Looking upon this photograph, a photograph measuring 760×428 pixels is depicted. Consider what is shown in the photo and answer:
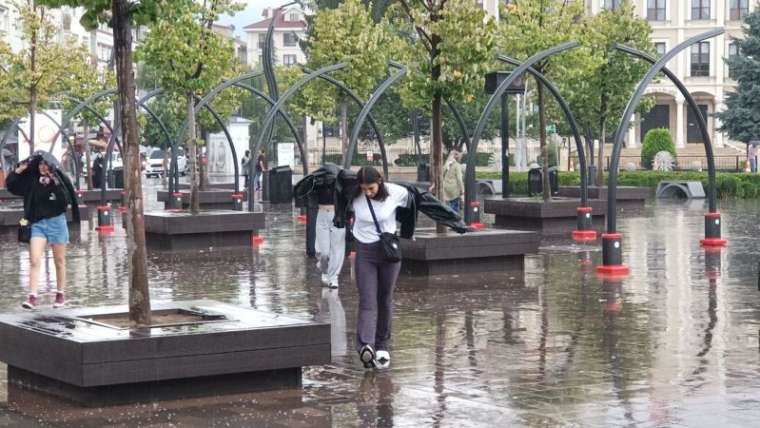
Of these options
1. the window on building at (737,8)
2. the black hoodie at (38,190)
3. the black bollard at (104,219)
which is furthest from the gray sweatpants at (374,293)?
the window on building at (737,8)

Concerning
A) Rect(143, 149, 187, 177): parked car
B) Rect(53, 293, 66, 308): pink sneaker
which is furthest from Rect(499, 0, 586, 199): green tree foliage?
Rect(143, 149, 187, 177): parked car

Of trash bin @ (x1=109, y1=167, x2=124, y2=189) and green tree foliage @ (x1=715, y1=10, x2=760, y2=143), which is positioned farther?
green tree foliage @ (x1=715, y1=10, x2=760, y2=143)

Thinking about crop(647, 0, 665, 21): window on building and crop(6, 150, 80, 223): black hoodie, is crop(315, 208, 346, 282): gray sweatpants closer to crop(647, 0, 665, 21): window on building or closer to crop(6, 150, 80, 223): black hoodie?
crop(6, 150, 80, 223): black hoodie

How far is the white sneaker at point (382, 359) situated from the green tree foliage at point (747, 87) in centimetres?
4695

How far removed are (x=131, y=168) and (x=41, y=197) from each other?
445cm

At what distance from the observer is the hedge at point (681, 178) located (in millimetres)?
40250

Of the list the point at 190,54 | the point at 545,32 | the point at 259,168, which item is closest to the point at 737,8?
the point at 259,168

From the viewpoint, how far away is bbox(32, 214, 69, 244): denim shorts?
47.6 feet

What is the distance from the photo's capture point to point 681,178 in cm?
4231

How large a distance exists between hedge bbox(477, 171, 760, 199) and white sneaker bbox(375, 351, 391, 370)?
30.6 metres

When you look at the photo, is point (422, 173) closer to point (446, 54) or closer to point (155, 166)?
point (446, 54)

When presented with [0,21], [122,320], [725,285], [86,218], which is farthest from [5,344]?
[0,21]

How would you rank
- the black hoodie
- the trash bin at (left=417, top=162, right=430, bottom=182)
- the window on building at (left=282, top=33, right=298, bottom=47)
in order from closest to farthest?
1. the black hoodie
2. the trash bin at (left=417, top=162, right=430, bottom=182)
3. the window on building at (left=282, top=33, right=298, bottom=47)

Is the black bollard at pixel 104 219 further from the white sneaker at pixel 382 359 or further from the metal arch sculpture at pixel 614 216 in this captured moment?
the white sneaker at pixel 382 359
